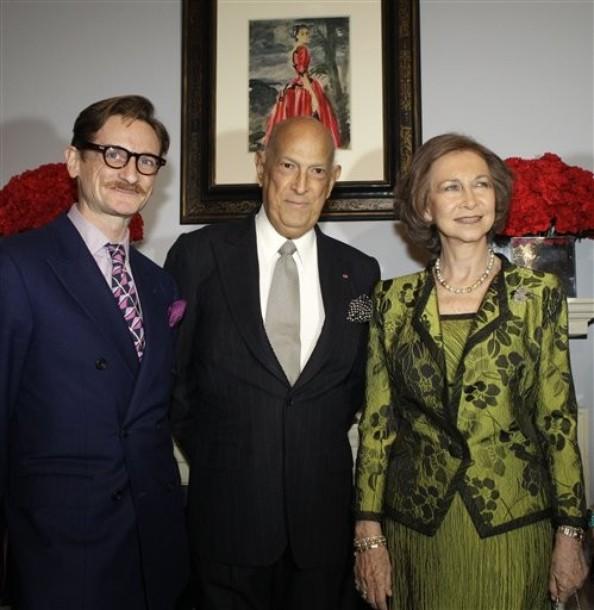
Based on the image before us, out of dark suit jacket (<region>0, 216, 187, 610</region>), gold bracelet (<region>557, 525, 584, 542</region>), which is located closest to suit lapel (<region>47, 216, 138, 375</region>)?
dark suit jacket (<region>0, 216, 187, 610</region>)

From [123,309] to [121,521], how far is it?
1.68 ft

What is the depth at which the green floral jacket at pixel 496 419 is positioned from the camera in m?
1.55

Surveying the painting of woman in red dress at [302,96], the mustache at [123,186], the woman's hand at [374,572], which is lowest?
the woman's hand at [374,572]

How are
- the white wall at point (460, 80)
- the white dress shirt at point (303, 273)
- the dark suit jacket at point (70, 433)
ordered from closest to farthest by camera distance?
the dark suit jacket at point (70, 433) → the white dress shirt at point (303, 273) → the white wall at point (460, 80)

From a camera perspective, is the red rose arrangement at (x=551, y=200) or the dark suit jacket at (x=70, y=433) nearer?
the dark suit jacket at (x=70, y=433)

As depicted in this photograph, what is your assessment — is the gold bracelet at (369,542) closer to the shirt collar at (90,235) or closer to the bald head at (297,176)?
the bald head at (297,176)

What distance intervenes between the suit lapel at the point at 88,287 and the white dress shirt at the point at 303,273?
48 cm

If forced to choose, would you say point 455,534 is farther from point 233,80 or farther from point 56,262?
point 233,80

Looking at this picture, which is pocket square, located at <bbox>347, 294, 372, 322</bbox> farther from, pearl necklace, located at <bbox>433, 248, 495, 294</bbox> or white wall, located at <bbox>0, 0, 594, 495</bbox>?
white wall, located at <bbox>0, 0, 594, 495</bbox>

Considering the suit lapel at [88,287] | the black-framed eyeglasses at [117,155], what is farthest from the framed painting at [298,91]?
the suit lapel at [88,287]

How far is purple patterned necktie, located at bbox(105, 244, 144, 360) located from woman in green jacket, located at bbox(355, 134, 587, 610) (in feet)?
2.15

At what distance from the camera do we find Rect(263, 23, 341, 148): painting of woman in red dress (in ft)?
8.86

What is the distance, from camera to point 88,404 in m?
1.42

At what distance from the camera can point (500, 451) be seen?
5.09ft
